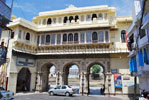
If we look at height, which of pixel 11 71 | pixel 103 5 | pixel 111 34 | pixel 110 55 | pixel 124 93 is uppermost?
pixel 103 5

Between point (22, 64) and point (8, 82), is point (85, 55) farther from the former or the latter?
point (8, 82)

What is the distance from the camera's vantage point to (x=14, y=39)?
18562mm

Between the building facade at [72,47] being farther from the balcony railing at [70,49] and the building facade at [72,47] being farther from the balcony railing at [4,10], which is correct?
the balcony railing at [4,10]

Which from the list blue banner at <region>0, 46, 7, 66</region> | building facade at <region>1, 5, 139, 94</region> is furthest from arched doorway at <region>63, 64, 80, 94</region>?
blue banner at <region>0, 46, 7, 66</region>

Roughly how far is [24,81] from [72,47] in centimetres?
1045

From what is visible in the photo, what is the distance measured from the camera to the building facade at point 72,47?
18.5 meters

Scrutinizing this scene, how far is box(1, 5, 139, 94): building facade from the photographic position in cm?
1852

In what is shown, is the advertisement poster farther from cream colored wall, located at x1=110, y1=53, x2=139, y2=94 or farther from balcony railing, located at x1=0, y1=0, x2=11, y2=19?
balcony railing, located at x1=0, y1=0, x2=11, y2=19

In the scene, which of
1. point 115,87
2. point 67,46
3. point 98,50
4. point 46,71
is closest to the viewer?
point 115,87

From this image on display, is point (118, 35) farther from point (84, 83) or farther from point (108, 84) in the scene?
point (84, 83)

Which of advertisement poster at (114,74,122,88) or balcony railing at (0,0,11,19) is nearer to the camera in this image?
balcony railing at (0,0,11,19)

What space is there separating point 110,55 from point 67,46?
22.9 feet

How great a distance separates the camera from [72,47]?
822 inches

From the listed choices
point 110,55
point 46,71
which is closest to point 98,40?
point 110,55
